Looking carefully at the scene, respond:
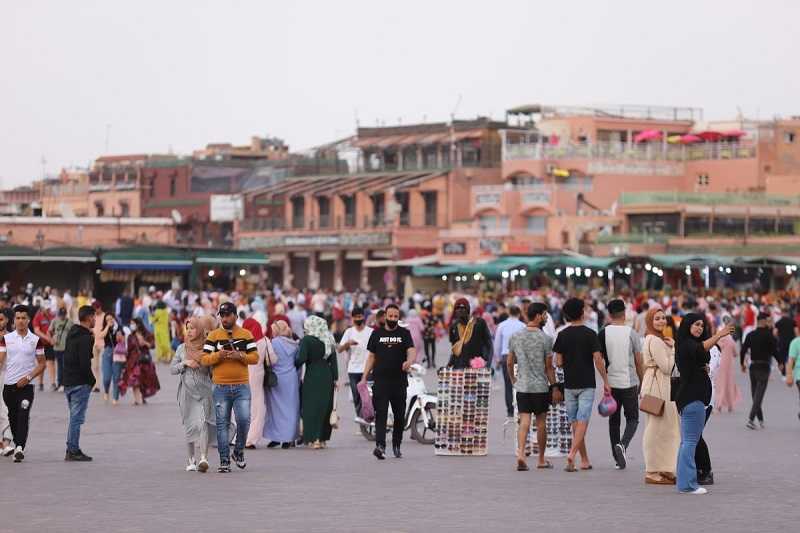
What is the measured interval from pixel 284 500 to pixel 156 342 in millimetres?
27929

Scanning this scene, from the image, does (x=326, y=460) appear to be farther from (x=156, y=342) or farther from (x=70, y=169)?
(x=70, y=169)

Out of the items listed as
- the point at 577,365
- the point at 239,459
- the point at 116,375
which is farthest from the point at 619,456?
the point at 116,375

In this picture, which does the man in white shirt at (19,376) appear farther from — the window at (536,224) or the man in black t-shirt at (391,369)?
the window at (536,224)

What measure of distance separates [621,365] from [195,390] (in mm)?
3791

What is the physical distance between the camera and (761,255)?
70688 mm

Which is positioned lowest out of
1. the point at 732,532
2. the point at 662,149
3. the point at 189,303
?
the point at 732,532

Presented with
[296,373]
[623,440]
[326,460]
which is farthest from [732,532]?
[296,373]

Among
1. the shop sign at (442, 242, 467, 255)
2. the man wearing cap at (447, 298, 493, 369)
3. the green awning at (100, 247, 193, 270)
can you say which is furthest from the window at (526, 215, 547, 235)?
the man wearing cap at (447, 298, 493, 369)

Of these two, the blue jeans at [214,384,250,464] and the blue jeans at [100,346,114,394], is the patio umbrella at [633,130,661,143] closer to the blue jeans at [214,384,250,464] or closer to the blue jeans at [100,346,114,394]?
the blue jeans at [100,346,114,394]

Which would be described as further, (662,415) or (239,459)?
(239,459)

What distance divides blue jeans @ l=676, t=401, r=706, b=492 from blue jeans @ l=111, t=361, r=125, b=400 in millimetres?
14025

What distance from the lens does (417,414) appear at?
20.2 metres

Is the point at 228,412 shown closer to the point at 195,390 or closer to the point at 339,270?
the point at 195,390

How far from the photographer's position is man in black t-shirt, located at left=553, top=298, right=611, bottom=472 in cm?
1606
